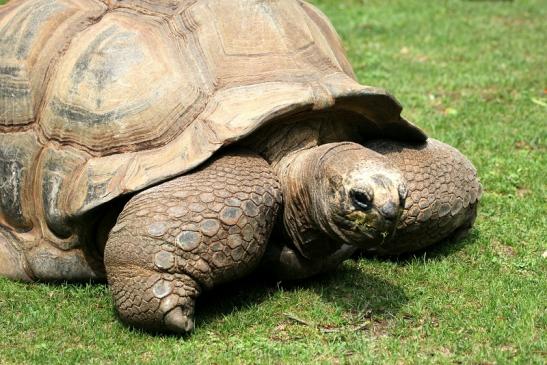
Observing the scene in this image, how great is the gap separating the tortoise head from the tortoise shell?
28 centimetres

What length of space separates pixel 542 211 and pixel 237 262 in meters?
2.27

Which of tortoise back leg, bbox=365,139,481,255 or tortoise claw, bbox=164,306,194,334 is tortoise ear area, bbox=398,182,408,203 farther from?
tortoise claw, bbox=164,306,194,334

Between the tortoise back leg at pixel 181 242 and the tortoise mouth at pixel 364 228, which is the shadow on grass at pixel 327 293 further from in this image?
the tortoise mouth at pixel 364 228

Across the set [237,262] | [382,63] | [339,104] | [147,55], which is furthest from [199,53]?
[382,63]

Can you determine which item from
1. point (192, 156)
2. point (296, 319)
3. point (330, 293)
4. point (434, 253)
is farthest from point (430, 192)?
point (192, 156)

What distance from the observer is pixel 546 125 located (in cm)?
697

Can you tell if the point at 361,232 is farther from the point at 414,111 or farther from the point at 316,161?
the point at 414,111

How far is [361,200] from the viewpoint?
3.72m

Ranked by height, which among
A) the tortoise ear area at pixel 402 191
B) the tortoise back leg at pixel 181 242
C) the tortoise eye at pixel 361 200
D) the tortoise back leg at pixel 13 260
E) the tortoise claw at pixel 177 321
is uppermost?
the tortoise ear area at pixel 402 191

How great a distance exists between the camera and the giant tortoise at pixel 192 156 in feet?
12.5

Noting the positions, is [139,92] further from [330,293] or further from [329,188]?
[330,293]

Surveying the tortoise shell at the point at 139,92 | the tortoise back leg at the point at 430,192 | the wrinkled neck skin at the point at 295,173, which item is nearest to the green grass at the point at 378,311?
→ the tortoise back leg at the point at 430,192

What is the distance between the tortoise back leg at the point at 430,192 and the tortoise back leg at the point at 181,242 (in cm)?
89

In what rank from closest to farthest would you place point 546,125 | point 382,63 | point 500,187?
1. point 500,187
2. point 546,125
3. point 382,63
